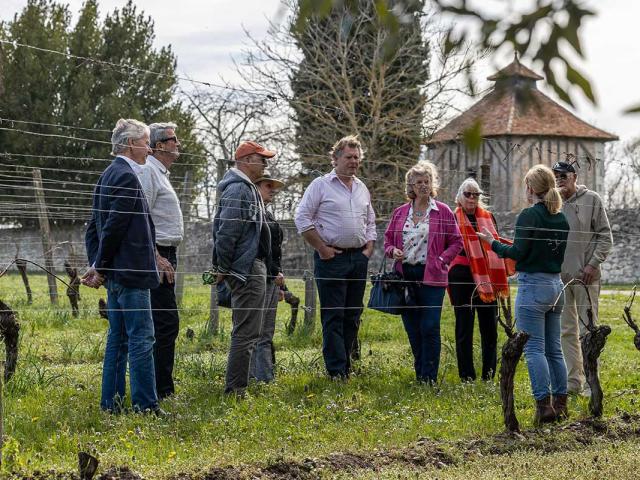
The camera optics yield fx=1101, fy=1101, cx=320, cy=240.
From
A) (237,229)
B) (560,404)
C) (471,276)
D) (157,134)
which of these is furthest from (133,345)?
(471,276)

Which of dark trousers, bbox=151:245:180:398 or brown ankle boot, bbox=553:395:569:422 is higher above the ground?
dark trousers, bbox=151:245:180:398

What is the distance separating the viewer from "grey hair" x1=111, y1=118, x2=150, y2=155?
7.57 meters

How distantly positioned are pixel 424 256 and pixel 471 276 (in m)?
0.61

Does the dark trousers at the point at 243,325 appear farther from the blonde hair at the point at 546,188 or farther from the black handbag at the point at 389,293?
the blonde hair at the point at 546,188

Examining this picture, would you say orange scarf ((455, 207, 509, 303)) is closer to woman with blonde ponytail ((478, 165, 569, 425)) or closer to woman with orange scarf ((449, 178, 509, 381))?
woman with orange scarf ((449, 178, 509, 381))

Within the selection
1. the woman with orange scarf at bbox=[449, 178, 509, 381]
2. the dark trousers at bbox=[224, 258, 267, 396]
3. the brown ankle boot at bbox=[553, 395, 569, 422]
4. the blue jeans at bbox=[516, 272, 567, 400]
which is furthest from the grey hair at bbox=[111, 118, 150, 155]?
the brown ankle boot at bbox=[553, 395, 569, 422]

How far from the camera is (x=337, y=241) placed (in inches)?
354

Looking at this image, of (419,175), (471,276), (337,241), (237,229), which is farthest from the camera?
(471,276)

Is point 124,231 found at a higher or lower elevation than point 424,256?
higher

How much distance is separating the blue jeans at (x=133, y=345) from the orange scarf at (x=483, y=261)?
125 inches

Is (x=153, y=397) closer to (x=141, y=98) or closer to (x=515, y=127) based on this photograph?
(x=515, y=127)

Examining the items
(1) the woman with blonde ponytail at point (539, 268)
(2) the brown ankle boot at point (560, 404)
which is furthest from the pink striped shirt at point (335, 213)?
(2) the brown ankle boot at point (560, 404)

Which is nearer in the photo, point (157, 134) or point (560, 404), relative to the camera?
point (560, 404)

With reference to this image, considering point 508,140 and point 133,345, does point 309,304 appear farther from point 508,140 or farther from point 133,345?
point 508,140
